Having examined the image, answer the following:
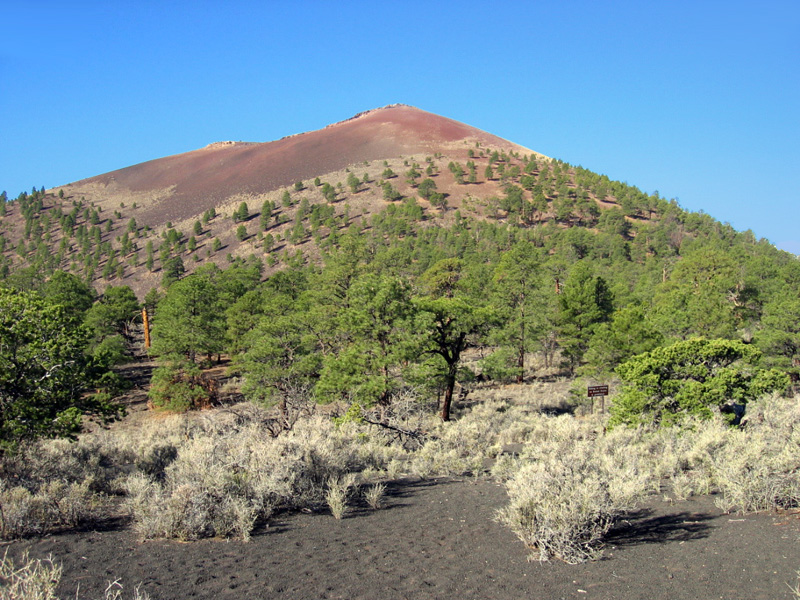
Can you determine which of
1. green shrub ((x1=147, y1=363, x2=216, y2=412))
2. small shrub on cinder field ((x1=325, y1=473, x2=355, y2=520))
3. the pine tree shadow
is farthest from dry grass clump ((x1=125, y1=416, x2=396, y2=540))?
green shrub ((x1=147, y1=363, x2=216, y2=412))

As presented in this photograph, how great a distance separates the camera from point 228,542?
5.84m

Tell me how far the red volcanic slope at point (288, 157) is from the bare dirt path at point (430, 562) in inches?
4327

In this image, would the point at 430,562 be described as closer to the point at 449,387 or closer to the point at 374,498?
the point at 374,498

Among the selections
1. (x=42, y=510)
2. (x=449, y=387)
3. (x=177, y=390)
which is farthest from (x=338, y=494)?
(x=177, y=390)

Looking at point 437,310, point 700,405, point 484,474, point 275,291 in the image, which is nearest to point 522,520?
point 484,474

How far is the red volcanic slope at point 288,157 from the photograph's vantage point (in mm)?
119438

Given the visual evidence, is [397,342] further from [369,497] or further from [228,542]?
[228,542]

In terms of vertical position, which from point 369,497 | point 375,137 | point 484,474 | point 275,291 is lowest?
point 484,474

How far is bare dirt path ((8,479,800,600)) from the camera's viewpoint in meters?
4.80

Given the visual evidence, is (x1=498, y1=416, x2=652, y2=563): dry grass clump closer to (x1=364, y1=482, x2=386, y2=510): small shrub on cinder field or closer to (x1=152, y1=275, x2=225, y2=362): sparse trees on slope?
(x1=364, y1=482, x2=386, y2=510): small shrub on cinder field

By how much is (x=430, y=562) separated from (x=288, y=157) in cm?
13989

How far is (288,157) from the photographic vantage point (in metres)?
137

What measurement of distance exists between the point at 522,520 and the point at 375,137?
145145 millimetres

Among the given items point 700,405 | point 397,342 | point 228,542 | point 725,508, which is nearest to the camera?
point 228,542
